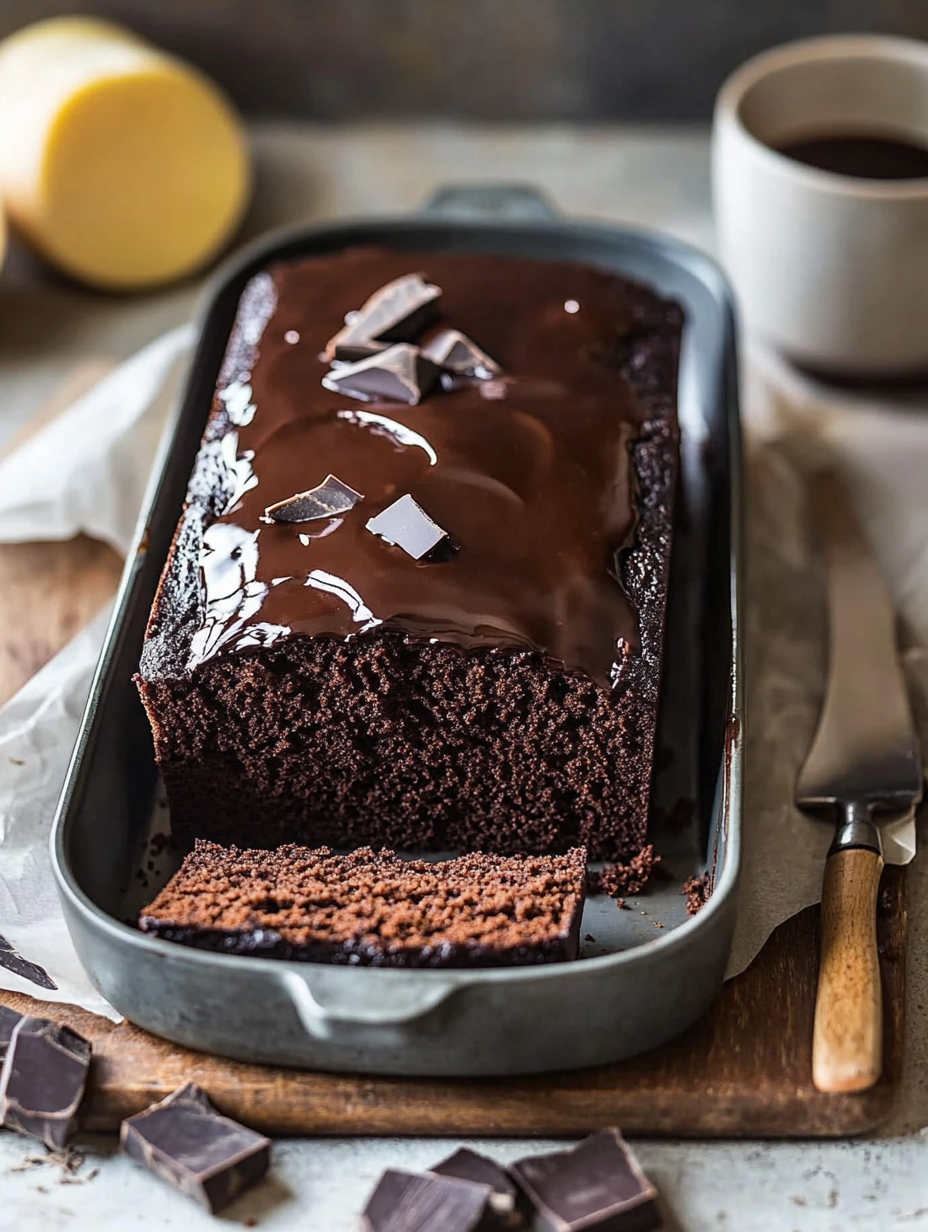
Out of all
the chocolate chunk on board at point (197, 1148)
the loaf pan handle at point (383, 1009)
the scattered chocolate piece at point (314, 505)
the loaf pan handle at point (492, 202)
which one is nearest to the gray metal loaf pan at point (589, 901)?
the loaf pan handle at point (383, 1009)

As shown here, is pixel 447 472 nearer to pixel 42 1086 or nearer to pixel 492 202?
pixel 42 1086

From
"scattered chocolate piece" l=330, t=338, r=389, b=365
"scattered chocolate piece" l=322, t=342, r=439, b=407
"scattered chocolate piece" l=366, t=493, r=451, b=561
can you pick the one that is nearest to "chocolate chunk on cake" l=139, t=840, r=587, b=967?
"scattered chocolate piece" l=366, t=493, r=451, b=561

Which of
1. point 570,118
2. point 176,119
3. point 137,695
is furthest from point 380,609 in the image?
point 570,118

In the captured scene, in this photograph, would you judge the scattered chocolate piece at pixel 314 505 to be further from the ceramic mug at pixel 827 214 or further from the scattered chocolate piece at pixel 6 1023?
the ceramic mug at pixel 827 214

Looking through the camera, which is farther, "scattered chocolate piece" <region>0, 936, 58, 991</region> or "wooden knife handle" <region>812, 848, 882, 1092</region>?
"scattered chocolate piece" <region>0, 936, 58, 991</region>

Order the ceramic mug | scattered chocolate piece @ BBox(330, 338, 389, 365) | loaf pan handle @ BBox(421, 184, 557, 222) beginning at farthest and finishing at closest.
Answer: loaf pan handle @ BBox(421, 184, 557, 222) → the ceramic mug → scattered chocolate piece @ BBox(330, 338, 389, 365)

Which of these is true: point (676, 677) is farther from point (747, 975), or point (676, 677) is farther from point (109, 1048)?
point (109, 1048)

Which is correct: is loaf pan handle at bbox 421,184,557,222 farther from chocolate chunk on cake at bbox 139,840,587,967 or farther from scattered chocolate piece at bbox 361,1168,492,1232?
scattered chocolate piece at bbox 361,1168,492,1232

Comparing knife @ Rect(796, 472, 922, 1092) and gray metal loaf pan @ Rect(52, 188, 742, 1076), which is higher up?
gray metal loaf pan @ Rect(52, 188, 742, 1076)
